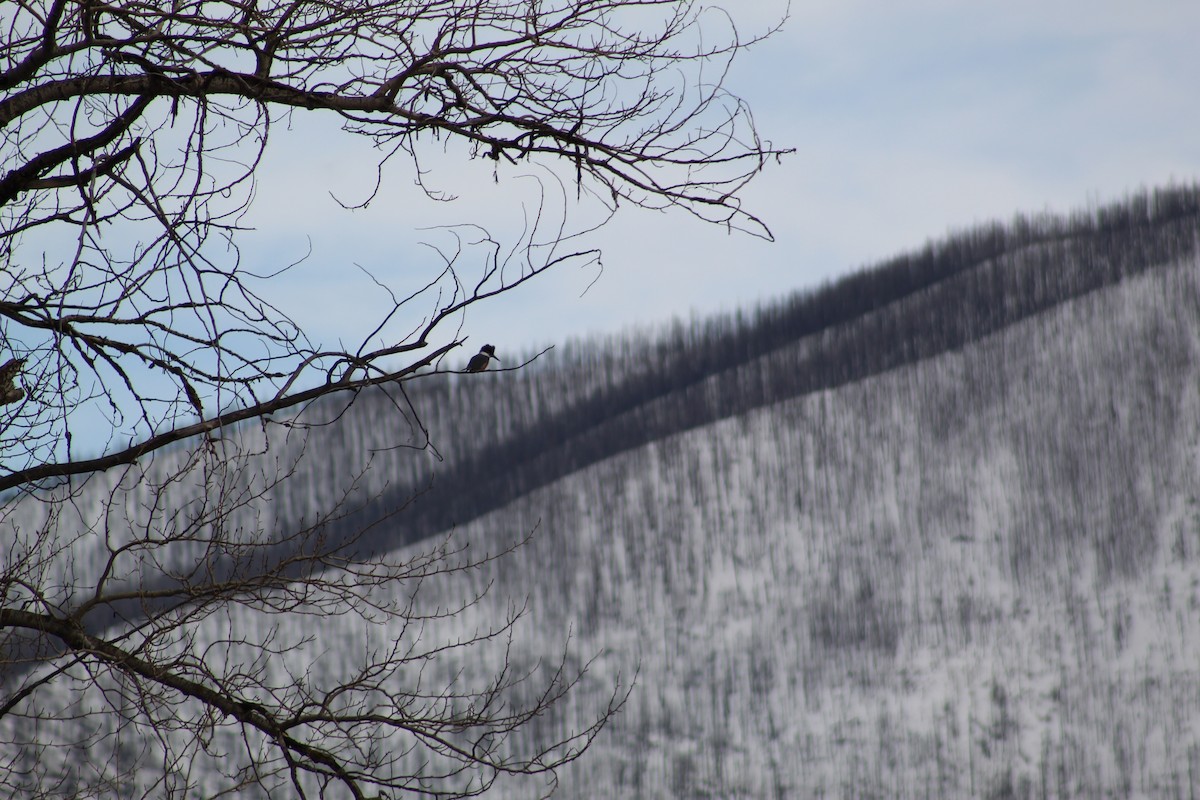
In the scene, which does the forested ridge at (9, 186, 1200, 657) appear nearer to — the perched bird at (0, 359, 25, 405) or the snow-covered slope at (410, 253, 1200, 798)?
the snow-covered slope at (410, 253, 1200, 798)

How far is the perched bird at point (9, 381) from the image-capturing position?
381cm

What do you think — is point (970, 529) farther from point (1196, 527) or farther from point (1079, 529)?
point (1196, 527)

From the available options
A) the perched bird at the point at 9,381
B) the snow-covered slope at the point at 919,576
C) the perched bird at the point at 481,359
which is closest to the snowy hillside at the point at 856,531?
the snow-covered slope at the point at 919,576

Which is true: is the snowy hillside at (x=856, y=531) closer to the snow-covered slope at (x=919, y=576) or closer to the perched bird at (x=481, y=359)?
the snow-covered slope at (x=919, y=576)

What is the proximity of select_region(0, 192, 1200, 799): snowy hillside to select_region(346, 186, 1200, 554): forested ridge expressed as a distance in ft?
0.15

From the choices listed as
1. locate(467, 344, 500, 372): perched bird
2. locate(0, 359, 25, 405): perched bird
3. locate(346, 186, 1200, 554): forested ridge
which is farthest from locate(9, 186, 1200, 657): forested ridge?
locate(467, 344, 500, 372): perched bird

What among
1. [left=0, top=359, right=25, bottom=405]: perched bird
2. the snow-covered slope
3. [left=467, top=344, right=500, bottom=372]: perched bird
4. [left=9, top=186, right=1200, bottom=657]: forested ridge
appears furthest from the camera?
[left=9, top=186, right=1200, bottom=657]: forested ridge

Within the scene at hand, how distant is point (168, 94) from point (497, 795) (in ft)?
32.8

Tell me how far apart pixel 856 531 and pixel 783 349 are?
9.16 ft

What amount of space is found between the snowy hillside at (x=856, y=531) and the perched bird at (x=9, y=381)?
7876mm

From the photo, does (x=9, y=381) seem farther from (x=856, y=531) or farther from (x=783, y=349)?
(x=783, y=349)

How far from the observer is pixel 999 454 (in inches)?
556

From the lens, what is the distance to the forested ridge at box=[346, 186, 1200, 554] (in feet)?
49.0

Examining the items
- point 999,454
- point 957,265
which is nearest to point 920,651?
point 999,454
